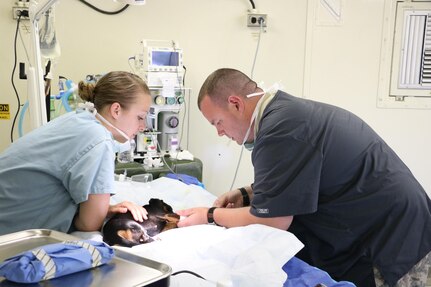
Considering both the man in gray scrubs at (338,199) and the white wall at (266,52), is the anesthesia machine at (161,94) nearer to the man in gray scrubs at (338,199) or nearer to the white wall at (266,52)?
the white wall at (266,52)

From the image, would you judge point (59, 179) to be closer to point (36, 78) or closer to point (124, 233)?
point (124, 233)

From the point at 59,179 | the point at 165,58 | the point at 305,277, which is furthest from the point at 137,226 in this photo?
the point at 165,58

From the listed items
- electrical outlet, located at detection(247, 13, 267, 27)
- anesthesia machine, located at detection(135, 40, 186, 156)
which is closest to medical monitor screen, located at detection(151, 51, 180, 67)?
anesthesia machine, located at detection(135, 40, 186, 156)

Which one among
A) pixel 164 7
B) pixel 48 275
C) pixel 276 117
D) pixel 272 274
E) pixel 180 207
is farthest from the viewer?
pixel 164 7

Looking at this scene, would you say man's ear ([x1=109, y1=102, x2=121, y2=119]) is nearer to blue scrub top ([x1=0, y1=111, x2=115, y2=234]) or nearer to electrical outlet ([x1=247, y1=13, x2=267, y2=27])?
blue scrub top ([x1=0, y1=111, x2=115, y2=234])

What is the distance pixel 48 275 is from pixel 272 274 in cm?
56

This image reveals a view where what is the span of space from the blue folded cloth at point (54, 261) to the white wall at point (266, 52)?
2.84m

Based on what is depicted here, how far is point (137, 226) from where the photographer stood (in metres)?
1.47

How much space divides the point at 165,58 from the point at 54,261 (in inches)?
93.6

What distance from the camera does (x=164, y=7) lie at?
140 inches

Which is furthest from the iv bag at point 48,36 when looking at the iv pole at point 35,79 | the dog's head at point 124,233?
the dog's head at point 124,233

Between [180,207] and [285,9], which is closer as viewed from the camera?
[180,207]

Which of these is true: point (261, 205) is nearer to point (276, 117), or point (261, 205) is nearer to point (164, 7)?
point (276, 117)

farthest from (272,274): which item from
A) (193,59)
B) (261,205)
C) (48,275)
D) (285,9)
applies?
(285,9)
